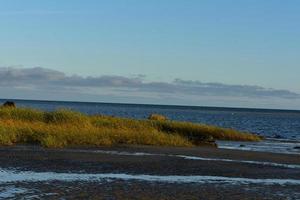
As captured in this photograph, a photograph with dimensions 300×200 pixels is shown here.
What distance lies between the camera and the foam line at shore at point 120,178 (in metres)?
20.1

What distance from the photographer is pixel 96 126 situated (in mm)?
40469

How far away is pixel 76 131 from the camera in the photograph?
120ft

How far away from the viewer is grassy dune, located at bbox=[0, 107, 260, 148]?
35.0 meters

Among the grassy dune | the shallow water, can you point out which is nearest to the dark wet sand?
the grassy dune

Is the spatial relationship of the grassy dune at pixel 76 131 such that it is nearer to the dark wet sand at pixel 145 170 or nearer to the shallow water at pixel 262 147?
the shallow water at pixel 262 147

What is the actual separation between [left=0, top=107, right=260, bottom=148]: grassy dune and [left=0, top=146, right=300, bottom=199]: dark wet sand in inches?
96.9

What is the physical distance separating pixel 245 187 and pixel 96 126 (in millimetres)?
21943

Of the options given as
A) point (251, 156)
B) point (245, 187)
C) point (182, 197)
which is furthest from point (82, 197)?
point (251, 156)

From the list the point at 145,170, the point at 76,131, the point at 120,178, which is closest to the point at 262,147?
the point at 76,131

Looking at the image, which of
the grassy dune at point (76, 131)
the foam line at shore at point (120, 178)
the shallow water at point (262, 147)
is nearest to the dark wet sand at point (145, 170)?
the foam line at shore at point (120, 178)

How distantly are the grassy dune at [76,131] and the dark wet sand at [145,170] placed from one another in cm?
246

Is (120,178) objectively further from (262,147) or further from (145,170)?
(262,147)

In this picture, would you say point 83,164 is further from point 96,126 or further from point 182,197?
point 96,126

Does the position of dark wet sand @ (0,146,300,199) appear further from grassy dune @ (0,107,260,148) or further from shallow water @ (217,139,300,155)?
shallow water @ (217,139,300,155)
